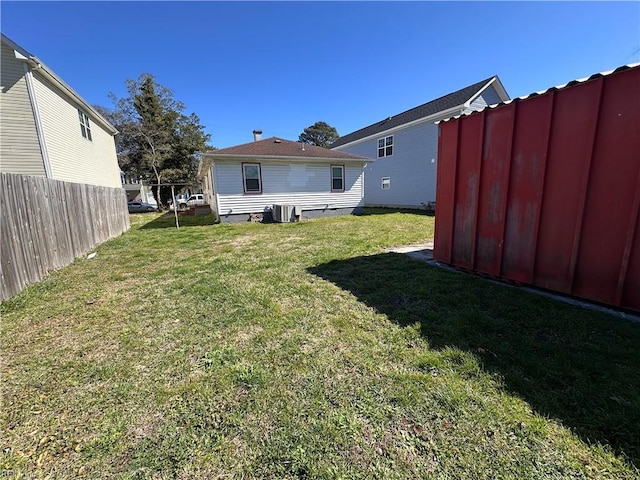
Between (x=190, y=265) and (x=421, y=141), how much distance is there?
1450cm

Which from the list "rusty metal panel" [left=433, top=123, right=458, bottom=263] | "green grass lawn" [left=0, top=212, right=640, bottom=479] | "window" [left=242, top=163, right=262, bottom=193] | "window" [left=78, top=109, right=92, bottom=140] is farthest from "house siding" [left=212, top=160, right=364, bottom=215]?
"rusty metal panel" [left=433, top=123, right=458, bottom=263]

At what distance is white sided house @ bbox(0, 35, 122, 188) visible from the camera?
8.44m

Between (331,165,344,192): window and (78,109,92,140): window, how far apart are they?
11.4 metres

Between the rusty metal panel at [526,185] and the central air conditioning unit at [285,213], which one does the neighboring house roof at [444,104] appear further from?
the rusty metal panel at [526,185]

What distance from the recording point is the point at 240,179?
12188 millimetres

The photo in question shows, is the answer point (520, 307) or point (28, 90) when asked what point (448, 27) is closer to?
point (520, 307)

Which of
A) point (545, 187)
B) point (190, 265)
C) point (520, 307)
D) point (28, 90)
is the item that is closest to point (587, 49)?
point (545, 187)

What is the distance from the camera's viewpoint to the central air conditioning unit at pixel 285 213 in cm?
1224

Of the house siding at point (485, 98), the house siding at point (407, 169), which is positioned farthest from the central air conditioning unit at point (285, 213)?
the house siding at point (485, 98)

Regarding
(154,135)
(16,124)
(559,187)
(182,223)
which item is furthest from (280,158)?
(154,135)

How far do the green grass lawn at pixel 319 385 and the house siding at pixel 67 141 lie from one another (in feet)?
27.7

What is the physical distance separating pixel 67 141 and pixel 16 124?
1.83 meters

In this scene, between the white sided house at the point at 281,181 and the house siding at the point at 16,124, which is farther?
the white sided house at the point at 281,181

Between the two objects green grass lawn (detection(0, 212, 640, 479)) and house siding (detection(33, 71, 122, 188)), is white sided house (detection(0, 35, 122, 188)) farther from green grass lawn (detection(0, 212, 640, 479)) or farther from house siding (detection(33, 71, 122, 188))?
green grass lawn (detection(0, 212, 640, 479))
